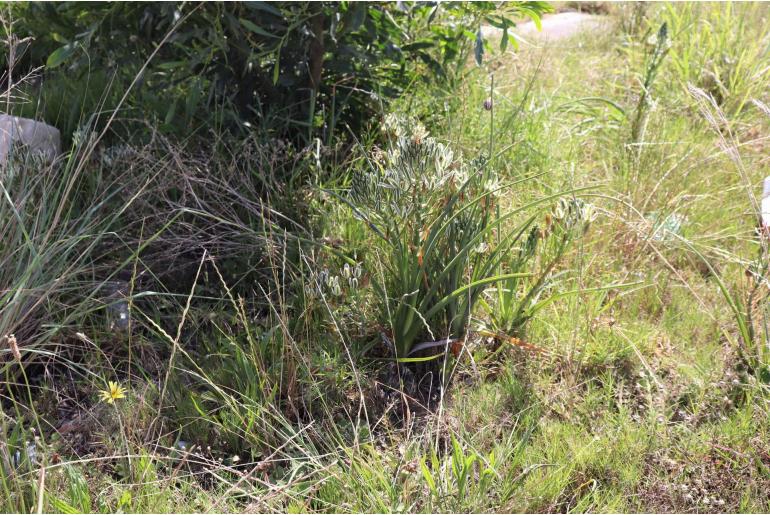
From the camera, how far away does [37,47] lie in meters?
3.54

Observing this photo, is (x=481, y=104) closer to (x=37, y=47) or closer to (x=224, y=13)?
(x=224, y=13)

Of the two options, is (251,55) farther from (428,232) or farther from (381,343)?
(381,343)

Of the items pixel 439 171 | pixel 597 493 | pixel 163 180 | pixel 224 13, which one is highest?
pixel 224 13

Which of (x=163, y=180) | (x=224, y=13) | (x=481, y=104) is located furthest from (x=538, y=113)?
(x=163, y=180)

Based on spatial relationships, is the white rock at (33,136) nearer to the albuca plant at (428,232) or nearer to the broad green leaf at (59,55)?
the broad green leaf at (59,55)

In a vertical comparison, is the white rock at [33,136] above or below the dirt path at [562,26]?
below

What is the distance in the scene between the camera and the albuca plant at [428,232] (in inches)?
87.2

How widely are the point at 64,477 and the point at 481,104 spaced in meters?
2.55

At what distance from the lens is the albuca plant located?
7.27 feet

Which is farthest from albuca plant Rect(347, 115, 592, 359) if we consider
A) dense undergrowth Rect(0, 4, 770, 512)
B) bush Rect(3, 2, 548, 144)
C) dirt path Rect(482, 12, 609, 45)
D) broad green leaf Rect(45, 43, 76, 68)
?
dirt path Rect(482, 12, 609, 45)

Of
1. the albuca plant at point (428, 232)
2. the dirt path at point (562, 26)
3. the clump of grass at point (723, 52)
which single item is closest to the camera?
the albuca plant at point (428, 232)

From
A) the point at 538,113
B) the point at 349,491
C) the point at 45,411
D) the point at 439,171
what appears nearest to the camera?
the point at 349,491

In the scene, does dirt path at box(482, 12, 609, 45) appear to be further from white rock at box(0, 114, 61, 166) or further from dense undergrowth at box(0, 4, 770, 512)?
white rock at box(0, 114, 61, 166)

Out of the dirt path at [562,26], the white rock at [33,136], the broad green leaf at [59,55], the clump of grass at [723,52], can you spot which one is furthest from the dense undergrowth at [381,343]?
the dirt path at [562,26]
